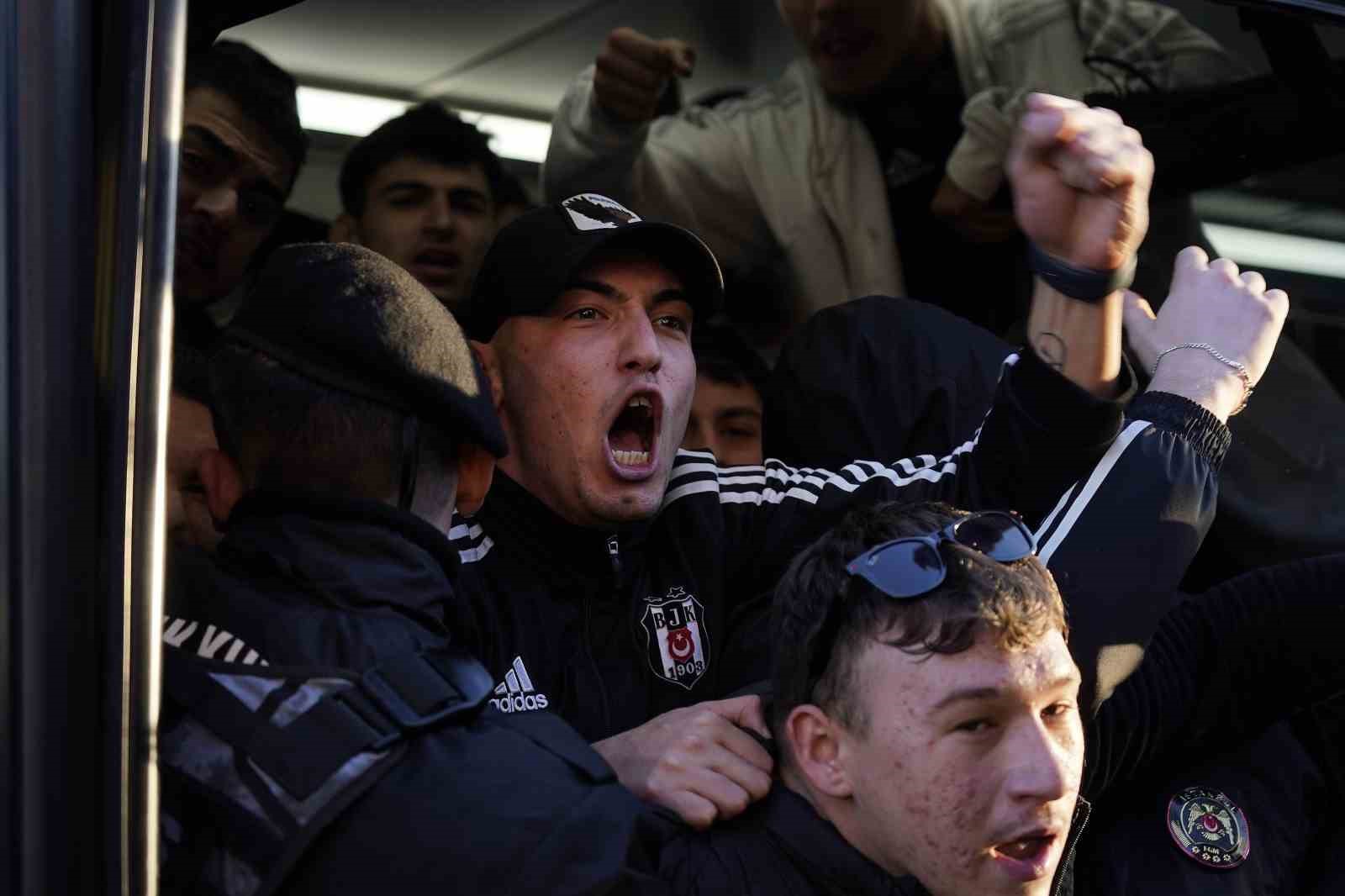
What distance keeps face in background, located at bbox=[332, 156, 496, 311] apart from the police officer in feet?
4.06

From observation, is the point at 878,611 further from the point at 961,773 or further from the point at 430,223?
the point at 430,223

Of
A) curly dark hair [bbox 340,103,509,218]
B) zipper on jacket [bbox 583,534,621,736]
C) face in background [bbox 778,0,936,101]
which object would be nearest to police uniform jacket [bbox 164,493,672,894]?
zipper on jacket [bbox 583,534,621,736]

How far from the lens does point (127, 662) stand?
4.06ft

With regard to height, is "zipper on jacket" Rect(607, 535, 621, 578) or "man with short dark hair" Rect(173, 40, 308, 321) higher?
"man with short dark hair" Rect(173, 40, 308, 321)

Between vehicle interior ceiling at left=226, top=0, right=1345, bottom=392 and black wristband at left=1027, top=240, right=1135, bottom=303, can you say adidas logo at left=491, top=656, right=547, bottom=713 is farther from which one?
vehicle interior ceiling at left=226, top=0, right=1345, bottom=392

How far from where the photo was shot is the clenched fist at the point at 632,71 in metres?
2.88

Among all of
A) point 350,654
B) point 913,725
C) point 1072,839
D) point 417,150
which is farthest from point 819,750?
point 417,150

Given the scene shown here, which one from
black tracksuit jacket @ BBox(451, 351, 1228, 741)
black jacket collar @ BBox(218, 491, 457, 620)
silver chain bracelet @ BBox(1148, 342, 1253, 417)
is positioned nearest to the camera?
black jacket collar @ BBox(218, 491, 457, 620)

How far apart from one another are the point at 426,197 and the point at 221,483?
57.9 inches

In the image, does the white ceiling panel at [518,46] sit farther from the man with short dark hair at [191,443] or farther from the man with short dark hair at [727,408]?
the man with short dark hair at [191,443]

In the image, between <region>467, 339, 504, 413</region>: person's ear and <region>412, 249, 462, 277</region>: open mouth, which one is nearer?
<region>467, 339, 504, 413</region>: person's ear

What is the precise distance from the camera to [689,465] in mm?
2336

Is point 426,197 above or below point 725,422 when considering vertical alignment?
above

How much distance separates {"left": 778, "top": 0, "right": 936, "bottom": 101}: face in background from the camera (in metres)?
3.03
